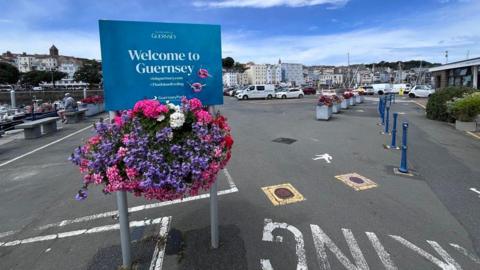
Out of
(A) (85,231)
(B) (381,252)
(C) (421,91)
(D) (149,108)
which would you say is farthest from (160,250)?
(C) (421,91)

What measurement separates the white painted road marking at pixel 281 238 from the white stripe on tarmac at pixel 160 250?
110cm

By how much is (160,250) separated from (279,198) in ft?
6.92

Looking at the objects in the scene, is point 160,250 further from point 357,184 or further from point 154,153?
point 357,184

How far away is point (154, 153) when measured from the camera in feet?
7.38

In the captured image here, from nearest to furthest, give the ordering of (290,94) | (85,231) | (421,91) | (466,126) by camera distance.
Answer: (85,231) < (466,126) < (421,91) < (290,94)

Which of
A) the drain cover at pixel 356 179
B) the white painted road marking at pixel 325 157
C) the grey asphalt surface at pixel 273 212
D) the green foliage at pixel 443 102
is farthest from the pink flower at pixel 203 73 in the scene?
the green foliage at pixel 443 102

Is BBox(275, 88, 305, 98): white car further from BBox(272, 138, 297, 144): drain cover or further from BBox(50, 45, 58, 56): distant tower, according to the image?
BBox(50, 45, 58, 56): distant tower

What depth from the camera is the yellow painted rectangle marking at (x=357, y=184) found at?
16.3 feet

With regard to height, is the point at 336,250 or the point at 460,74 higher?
the point at 460,74

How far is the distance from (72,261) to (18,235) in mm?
1247

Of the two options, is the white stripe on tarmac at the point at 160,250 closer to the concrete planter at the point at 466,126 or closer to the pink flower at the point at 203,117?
the pink flower at the point at 203,117

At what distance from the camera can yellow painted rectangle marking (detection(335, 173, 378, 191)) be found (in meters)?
4.97

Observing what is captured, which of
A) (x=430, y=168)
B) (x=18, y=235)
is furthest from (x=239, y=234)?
(x=430, y=168)

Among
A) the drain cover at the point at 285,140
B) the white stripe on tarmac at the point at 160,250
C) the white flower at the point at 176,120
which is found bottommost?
the white stripe on tarmac at the point at 160,250
